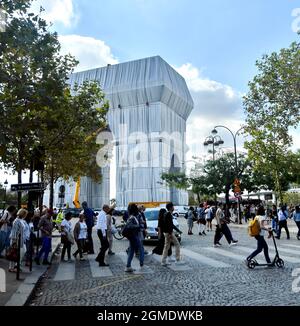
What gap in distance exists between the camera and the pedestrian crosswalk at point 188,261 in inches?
415

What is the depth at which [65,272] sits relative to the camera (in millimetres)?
10930

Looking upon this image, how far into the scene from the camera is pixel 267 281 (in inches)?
338

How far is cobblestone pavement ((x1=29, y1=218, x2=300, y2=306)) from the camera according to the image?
7.02 meters

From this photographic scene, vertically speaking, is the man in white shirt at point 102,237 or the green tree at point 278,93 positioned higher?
the green tree at point 278,93

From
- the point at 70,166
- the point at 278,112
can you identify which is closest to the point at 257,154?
the point at 278,112

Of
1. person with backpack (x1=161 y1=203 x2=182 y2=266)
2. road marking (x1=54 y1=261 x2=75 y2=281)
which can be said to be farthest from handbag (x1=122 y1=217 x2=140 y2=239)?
road marking (x1=54 y1=261 x2=75 y2=281)

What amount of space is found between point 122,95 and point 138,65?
22.1ft

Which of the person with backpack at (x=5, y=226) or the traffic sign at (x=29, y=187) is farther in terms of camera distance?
the person with backpack at (x=5, y=226)

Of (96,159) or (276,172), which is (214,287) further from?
(276,172)

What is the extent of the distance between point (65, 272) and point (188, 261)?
3630 mm

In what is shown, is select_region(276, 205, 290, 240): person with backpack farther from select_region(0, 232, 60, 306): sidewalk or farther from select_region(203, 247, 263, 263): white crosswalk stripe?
select_region(0, 232, 60, 306): sidewalk

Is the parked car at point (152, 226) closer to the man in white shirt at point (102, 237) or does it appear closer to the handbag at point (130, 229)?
the man in white shirt at point (102, 237)

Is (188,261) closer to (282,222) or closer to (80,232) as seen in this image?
(80,232)

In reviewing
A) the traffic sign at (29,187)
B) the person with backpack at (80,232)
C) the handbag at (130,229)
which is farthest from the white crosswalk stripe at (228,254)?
the traffic sign at (29,187)
